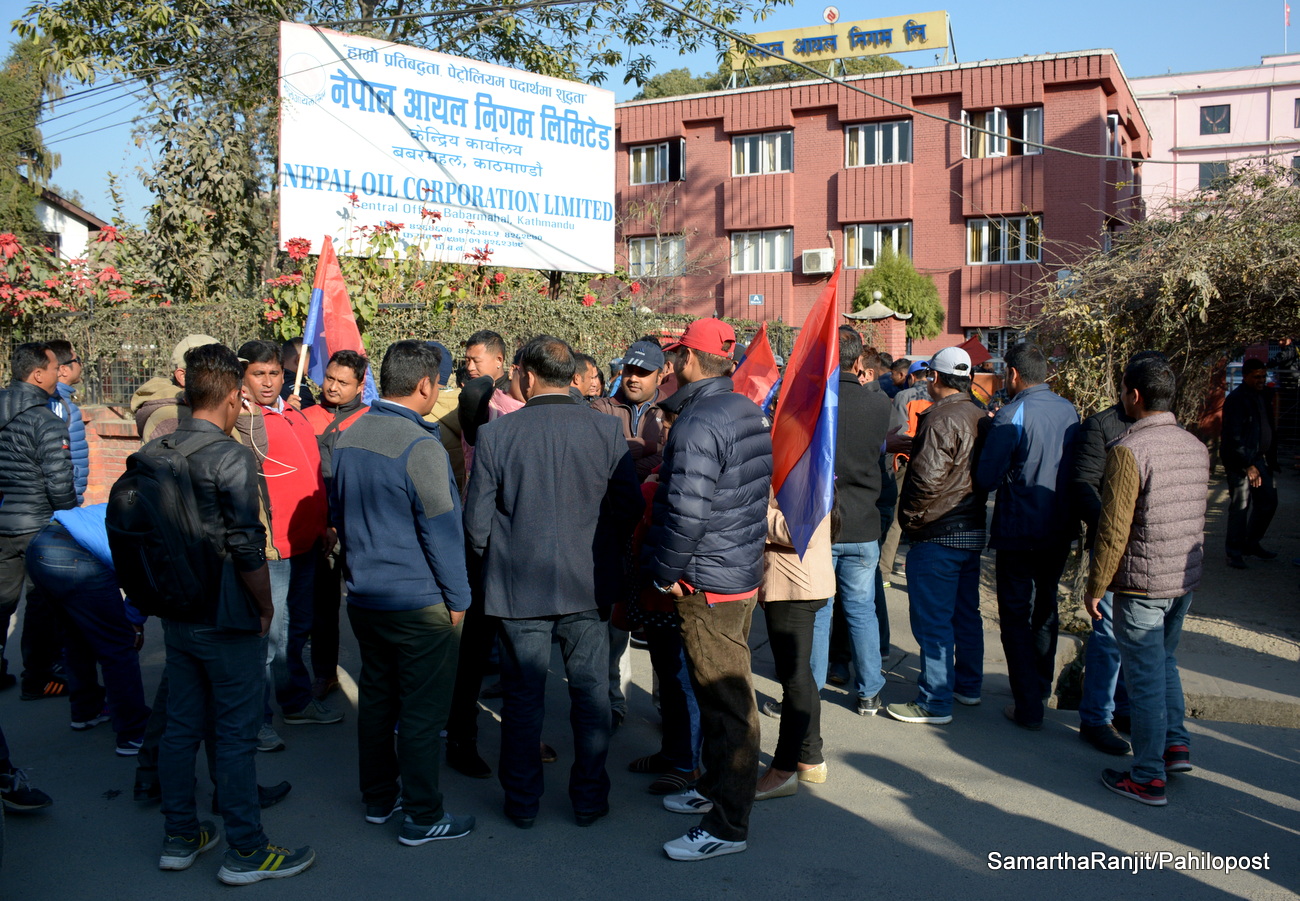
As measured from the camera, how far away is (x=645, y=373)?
4773 mm

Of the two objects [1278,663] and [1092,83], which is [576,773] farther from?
[1092,83]

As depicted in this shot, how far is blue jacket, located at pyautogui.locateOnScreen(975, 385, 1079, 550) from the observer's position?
5.11 meters

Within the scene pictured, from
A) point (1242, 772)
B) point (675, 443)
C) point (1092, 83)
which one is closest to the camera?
point (675, 443)

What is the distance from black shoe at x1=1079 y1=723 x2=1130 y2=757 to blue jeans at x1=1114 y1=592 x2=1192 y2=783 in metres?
0.49

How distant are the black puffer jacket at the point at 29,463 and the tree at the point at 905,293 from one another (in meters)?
23.8

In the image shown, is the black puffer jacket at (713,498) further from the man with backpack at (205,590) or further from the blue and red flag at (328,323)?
the blue and red flag at (328,323)

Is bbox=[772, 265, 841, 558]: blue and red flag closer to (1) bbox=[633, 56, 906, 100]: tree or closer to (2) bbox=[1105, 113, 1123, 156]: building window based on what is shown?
(2) bbox=[1105, 113, 1123, 156]: building window

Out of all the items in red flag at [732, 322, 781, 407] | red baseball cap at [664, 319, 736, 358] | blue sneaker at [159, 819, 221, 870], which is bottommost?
blue sneaker at [159, 819, 221, 870]

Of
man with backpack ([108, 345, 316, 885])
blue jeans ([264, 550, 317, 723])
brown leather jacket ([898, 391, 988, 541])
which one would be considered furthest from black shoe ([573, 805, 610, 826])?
brown leather jacket ([898, 391, 988, 541])

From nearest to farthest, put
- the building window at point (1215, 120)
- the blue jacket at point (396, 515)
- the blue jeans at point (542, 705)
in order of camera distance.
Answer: the blue jacket at point (396, 515), the blue jeans at point (542, 705), the building window at point (1215, 120)

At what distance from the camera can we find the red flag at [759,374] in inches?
202

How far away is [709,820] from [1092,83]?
2844 centimetres

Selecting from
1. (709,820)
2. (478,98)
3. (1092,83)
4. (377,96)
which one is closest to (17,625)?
(709,820)

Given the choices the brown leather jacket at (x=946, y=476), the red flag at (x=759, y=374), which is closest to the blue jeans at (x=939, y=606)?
the brown leather jacket at (x=946, y=476)
